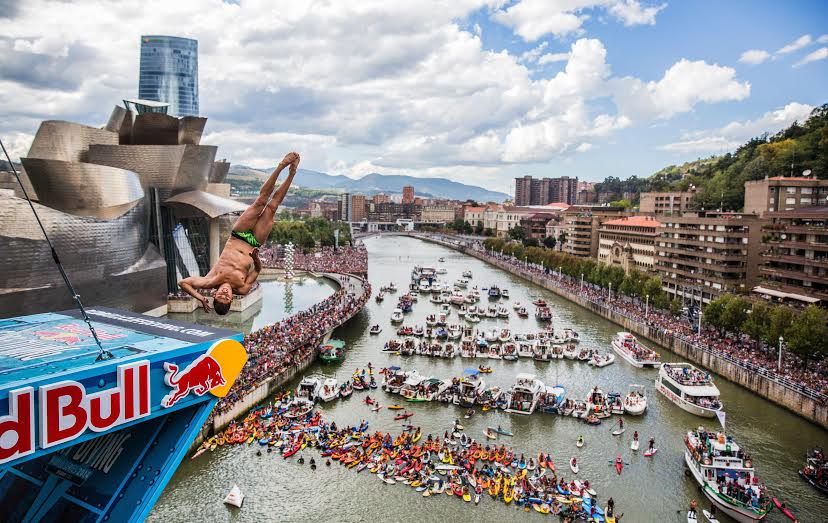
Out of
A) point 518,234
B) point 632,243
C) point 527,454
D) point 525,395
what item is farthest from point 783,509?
point 518,234

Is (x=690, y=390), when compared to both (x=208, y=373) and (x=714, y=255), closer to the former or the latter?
(x=208, y=373)

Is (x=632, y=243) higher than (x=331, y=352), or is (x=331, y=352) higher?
(x=632, y=243)

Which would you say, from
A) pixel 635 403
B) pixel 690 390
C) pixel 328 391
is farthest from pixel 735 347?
pixel 328 391

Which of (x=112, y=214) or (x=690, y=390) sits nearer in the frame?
(x=690, y=390)

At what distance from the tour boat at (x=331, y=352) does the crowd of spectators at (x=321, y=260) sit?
32213mm

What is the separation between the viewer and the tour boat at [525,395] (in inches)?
1000

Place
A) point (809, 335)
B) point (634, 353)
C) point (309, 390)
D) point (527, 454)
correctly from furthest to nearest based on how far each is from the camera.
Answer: point (634, 353) < point (809, 335) < point (309, 390) < point (527, 454)

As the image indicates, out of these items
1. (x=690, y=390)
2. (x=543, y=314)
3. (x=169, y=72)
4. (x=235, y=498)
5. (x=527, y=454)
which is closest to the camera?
(x=235, y=498)

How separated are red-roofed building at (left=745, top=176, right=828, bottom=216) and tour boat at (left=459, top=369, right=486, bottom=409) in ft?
120

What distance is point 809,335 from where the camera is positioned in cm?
2758

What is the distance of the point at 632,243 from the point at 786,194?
16036 mm

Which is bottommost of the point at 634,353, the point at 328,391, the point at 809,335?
the point at 634,353

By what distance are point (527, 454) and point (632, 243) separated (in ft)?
165

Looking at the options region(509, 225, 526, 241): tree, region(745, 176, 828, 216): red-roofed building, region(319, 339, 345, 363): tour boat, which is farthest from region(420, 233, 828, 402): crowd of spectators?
region(509, 225, 526, 241): tree
